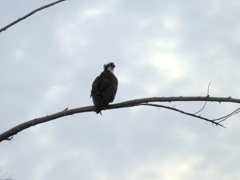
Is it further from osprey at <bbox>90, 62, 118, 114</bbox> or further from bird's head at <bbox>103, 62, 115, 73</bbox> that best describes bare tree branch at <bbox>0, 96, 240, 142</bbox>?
bird's head at <bbox>103, 62, 115, 73</bbox>

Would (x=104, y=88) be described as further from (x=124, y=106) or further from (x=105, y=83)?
(x=124, y=106)

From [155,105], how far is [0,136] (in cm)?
209

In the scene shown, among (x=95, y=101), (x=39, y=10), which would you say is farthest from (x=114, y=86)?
(x=39, y=10)

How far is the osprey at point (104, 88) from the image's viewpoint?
956cm

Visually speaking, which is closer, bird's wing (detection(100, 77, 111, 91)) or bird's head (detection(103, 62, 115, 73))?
bird's wing (detection(100, 77, 111, 91))

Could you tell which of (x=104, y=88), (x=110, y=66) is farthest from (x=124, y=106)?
(x=110, y=66)

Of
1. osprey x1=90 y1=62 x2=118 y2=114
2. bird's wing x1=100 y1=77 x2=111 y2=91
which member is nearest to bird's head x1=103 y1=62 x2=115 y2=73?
osprey x1=90 y1=62 x2=118 y2=114

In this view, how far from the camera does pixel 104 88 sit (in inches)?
408

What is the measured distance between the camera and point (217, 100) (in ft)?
18.4

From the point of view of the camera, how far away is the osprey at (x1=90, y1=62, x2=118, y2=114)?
9562 millimetres

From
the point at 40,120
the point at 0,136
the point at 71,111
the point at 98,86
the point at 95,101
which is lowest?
the point at 0,136

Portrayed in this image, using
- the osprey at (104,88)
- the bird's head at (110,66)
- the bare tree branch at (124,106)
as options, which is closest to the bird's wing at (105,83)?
the osprey at (104,88)

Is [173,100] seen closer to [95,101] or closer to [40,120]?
[40,120]

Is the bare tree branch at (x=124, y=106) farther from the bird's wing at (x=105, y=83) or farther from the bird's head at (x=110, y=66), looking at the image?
the bird's head at (x=110, y=66)
